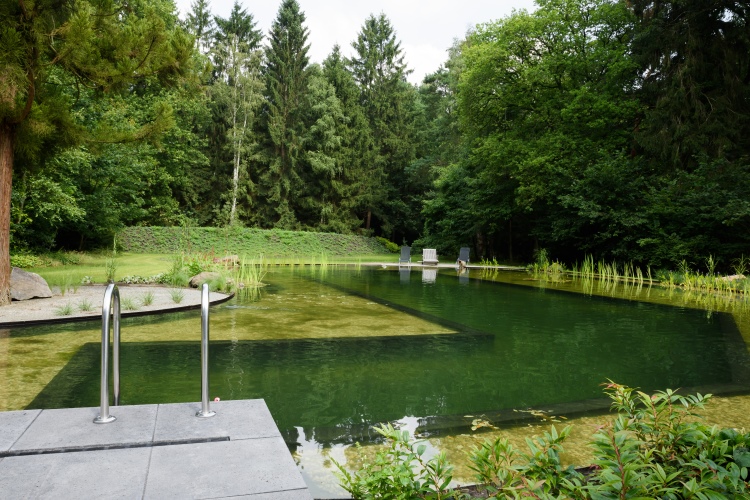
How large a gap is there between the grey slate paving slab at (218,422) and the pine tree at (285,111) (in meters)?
30.6

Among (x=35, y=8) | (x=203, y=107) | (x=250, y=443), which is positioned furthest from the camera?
(x=203, y=107)

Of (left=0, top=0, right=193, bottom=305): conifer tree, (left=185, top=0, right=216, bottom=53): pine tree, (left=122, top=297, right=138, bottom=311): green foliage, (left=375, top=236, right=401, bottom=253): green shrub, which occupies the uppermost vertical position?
(left=185, top=0, right=216, bottom=53): pine tree

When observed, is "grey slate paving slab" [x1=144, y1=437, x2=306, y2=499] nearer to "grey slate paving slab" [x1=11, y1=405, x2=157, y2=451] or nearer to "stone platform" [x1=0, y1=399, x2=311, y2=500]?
"stone platform" [x1=0, y1=399, x2=311, y2=500]

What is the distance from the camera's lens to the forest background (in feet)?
28.3

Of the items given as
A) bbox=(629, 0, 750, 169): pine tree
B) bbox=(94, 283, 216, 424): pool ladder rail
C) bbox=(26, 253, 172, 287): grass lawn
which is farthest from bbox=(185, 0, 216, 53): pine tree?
bbox=(94, 283, 216, 424): pool ladder rail

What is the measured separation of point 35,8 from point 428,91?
107ft

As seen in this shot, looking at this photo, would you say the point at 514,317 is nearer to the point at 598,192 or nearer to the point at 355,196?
the point at 598,192

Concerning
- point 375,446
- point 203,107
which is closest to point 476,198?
point 203,107

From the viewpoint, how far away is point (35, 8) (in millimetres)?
6797

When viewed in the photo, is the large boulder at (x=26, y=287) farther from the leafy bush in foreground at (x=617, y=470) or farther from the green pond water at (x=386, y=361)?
the leafy bush in foreground at (x=617, y=470)

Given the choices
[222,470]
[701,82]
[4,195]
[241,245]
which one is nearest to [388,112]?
[241,245]

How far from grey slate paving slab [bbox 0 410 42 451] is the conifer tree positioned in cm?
529

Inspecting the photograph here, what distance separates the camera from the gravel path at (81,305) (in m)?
6.54

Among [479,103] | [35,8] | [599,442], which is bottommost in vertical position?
[599,442]
